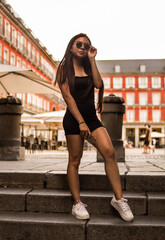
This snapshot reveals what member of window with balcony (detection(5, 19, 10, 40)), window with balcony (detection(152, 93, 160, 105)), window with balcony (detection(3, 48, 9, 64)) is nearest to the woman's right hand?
window with balcony (detection(3, 48, 9, 64))

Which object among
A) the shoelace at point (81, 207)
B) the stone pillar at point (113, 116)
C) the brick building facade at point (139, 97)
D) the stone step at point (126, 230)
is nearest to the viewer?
the stone step at point (126, 230)

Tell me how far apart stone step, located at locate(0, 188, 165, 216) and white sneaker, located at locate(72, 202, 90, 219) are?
0.83 feet

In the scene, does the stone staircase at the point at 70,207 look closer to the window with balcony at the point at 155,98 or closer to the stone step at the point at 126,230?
the stone step at the point at 126,230

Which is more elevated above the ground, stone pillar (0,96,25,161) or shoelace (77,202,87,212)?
stone pillar (0,96,25,161)

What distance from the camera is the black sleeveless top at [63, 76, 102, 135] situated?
3490mm

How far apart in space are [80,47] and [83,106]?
628mm

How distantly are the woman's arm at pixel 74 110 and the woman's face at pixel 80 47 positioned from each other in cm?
34

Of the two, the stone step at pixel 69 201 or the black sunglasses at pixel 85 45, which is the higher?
the black sunglasses at pixel 85 45

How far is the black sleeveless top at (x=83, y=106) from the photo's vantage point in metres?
3.49

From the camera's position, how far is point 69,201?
12.3 ft

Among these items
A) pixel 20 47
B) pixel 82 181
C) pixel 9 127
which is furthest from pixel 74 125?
pixel 20 47

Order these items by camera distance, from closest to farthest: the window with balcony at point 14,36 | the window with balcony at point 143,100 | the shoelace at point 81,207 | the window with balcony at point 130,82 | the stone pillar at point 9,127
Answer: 1. the shoelace at point 81,207
2. the stone pillar at point 9,127
3. the window with balcony at point 14,36
4. the window with balcony at point 143,100
5. the window with balcony at point 130,82

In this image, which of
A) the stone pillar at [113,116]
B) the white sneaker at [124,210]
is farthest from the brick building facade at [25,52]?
the white sneaker at [124,210]

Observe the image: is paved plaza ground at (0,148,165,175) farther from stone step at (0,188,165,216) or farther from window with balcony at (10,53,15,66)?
window with balcony at (10,53,15,66)
